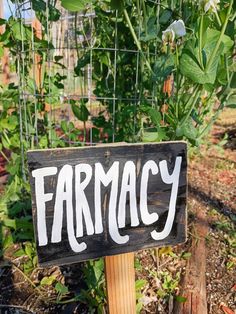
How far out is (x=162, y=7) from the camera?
1.06 m

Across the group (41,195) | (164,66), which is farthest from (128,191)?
(164,66)

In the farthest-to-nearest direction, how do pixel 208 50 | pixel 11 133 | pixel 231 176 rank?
pixel 231 176 < pixel 11 133 < pixel 208 50

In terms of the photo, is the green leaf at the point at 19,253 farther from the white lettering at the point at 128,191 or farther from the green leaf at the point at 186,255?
the white lettering at the point at 128,191

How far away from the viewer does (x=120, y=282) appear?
2.32ft

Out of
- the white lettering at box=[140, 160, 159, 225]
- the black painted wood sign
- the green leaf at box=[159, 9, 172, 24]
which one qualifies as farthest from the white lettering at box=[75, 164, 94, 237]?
the green leaf at box=[159, 9, 172, 24]

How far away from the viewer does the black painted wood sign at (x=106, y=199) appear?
0.62m

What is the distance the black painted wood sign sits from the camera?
2.02ft

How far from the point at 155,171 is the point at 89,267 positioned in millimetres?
472

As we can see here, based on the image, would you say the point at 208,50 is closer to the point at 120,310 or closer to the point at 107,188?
the point at 107,188

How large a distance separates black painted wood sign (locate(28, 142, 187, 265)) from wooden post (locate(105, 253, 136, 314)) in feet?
0.12

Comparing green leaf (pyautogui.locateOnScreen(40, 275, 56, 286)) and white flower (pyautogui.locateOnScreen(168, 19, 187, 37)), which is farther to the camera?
green leaf (pyautogui.locateOnScreen(40, 275, 56, 286))

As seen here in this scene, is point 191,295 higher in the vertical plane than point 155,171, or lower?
lower

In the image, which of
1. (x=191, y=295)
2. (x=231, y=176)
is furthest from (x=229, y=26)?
(x=231, y=176)

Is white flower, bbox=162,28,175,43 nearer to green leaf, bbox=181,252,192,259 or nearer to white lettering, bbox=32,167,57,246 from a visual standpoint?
white lettering, bbox=32,167,57,246
